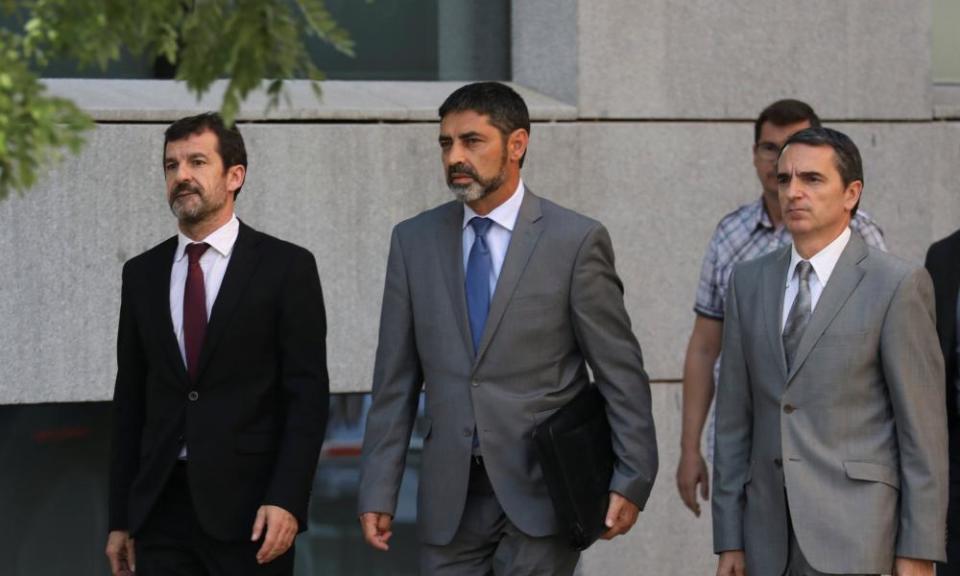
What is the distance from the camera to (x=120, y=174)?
7.89 meters

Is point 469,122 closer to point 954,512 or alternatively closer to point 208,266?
point 208,266

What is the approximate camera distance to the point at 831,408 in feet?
17.6

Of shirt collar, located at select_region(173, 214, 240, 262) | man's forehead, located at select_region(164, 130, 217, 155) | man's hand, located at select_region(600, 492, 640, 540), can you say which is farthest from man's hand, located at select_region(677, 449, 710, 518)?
man's forehead, located at select_region(164, 130, 217, 155)

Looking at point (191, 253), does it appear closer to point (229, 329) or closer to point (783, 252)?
point (229, 329)

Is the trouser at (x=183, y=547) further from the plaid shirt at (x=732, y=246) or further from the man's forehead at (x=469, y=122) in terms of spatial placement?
the plaid shirt at (x=732, y=246)

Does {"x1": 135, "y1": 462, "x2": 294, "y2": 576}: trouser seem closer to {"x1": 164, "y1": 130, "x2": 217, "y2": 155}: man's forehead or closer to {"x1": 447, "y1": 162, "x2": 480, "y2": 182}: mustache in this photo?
{"x1": 164, "y1": 130, "x2": 217, "y2": 155}: man's forehead

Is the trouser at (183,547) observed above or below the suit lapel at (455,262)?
below

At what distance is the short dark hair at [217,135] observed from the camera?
5977mm

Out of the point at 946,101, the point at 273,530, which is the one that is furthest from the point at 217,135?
the point at 946,101

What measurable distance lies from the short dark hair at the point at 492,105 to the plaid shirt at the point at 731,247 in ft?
4.56

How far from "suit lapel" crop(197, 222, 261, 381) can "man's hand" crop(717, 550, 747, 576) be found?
69.3 inches

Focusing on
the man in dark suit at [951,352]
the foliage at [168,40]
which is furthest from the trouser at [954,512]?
the foliage at [168,40]

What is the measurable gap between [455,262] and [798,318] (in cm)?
111

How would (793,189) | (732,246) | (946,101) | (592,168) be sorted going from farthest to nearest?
(946,101) → (592,168) → (732,246) → (793,189)
